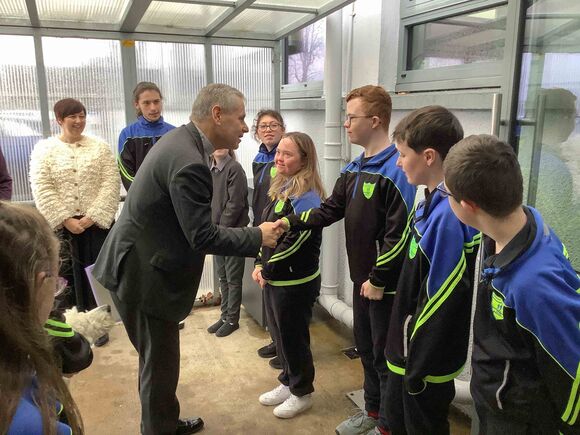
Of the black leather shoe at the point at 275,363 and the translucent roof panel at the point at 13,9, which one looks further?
the black leather shoe at the point at 275,363

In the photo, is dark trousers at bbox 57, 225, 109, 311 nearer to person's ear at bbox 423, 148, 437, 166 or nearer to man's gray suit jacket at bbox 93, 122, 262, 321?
man's gray suit jacket at bbox 93, 122, 262, 321

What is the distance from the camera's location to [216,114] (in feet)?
6.20

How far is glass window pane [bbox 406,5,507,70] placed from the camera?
2293 mm

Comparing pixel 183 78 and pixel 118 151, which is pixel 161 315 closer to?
pixel 118 151

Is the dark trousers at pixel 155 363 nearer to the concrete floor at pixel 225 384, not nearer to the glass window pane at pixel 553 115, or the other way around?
the concrete floor at pixel 225 384

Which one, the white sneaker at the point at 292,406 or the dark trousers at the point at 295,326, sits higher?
the dark trousers at the point at 295,326

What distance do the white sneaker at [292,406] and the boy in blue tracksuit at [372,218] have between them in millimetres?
342

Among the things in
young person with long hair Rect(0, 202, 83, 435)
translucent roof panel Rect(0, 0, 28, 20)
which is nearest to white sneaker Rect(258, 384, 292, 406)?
young person with long hair Rect(0, 202, 83, 435)

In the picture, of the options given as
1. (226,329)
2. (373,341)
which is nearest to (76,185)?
(226,329)

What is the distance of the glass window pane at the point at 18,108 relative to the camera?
297cm

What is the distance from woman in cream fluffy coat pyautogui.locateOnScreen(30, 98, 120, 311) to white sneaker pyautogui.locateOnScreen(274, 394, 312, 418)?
63.7 inches

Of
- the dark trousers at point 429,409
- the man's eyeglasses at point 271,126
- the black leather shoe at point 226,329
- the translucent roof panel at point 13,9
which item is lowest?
the black leather shoe at point 226,329

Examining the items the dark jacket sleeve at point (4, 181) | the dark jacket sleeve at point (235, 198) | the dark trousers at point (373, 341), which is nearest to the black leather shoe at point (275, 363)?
the dark trousers at point (373, 341)

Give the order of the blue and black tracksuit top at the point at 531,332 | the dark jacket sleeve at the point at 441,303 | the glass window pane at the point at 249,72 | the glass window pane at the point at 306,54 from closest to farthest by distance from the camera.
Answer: the blue and black tracksuit top at the point at 531,332 < the dark jacket sleeve at the point at 441,303 < the glass window pane at the point at 249,72 < the glass window pane at the point at 306,54
